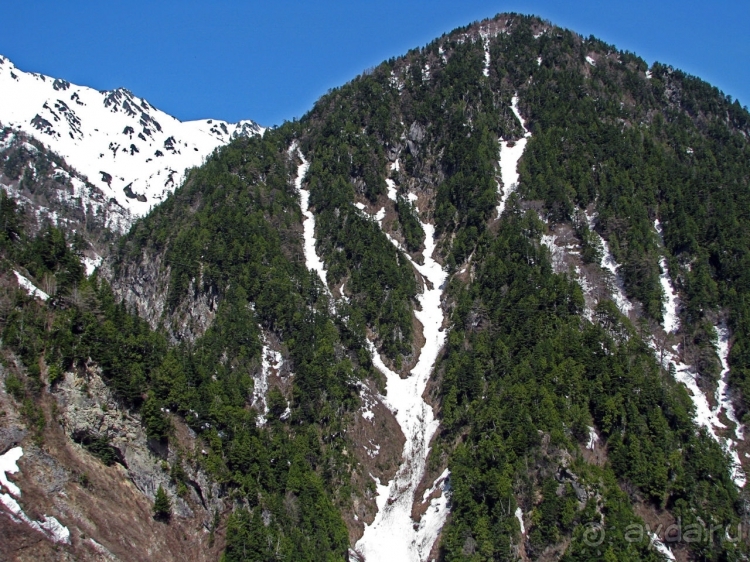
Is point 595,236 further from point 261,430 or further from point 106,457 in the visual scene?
point 106,457

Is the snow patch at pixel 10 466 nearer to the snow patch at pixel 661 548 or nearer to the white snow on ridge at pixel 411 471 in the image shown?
the white snow on ridge at pixel 411 471

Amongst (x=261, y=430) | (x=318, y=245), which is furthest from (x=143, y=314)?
(x=261, y=430)

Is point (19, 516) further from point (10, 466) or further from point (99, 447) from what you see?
point (99, 447)

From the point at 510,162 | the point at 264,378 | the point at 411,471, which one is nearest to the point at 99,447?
the point at 264,378

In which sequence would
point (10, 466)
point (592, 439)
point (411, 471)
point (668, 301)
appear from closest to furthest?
point (10, 466) → point (592, 439) → point (411, 471) → point (668, 301)

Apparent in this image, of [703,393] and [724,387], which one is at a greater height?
[724,387]

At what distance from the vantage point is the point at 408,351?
414 feet

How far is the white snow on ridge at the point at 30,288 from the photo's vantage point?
78000 millimetres

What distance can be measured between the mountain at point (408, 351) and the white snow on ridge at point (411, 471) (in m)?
0.49

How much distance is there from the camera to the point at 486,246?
144m

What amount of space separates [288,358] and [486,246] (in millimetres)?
56463

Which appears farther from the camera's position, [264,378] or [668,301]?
[668,301]

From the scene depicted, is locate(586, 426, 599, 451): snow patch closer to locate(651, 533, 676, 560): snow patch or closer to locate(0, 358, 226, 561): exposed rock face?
locate(651, 533, 676, 560): snow patch

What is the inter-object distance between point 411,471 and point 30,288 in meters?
64.9
